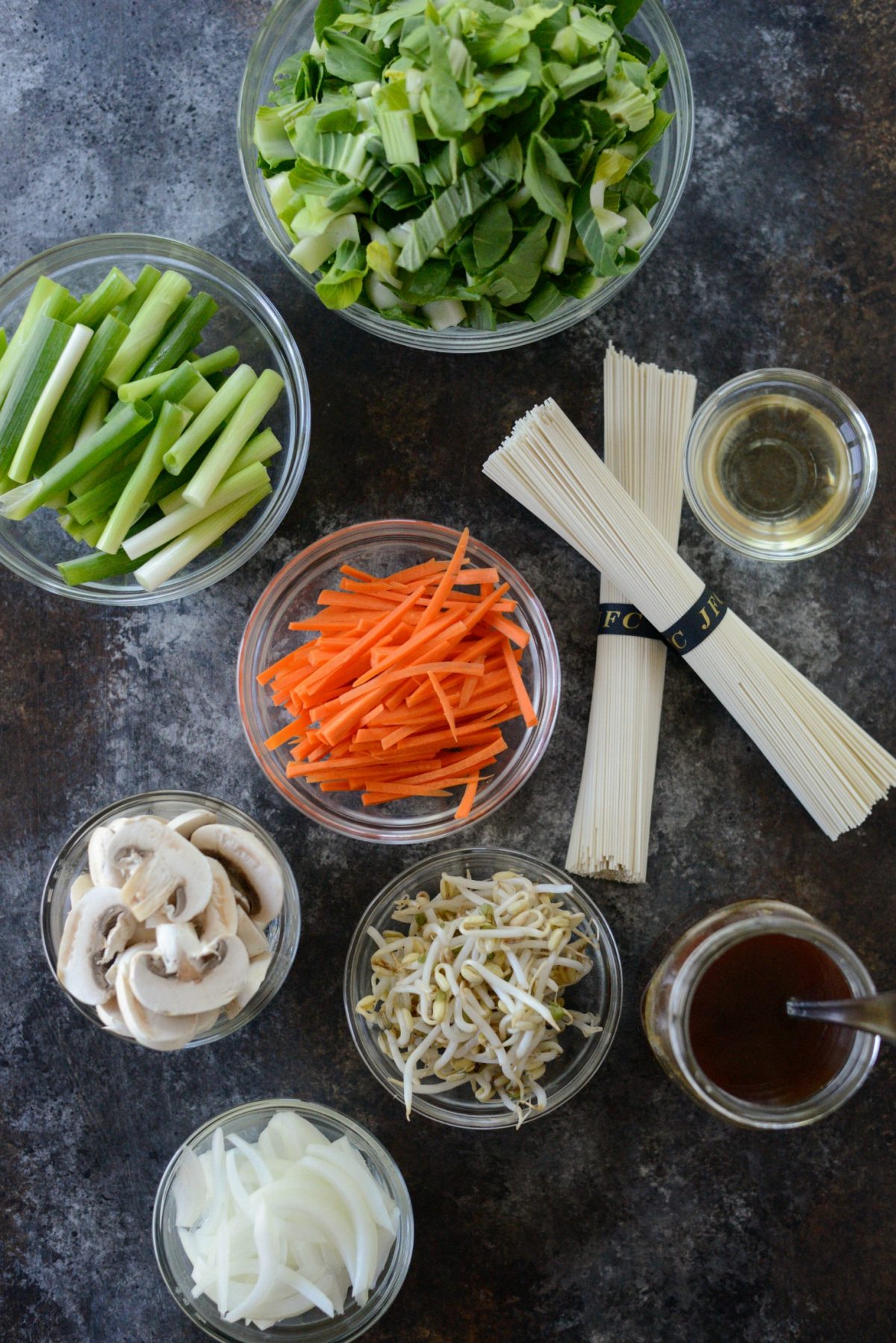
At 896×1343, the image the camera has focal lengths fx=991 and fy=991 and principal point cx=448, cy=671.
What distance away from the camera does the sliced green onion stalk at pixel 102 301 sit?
1.69m

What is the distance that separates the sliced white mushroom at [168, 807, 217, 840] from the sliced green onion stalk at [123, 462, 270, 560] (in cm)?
47

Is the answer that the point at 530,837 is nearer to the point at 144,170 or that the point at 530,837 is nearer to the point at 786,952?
the point at 786,952

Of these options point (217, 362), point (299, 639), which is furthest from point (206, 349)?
point (299, 639)

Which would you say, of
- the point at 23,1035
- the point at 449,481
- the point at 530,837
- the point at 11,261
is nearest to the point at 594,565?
the point at 449,481

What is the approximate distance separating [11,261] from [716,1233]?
2332mm

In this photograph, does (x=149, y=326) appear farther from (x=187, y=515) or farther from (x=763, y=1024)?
(x=763, y=1024)

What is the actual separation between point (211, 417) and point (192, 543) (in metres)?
0.22

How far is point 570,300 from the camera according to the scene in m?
1.74

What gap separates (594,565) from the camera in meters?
1.92

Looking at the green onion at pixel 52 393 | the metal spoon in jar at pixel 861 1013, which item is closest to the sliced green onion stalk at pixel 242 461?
the green onion at pixel 52 393

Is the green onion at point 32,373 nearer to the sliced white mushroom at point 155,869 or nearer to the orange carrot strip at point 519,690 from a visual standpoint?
the sliced white mushroom at point 155,869

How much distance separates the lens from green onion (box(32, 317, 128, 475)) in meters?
1.67

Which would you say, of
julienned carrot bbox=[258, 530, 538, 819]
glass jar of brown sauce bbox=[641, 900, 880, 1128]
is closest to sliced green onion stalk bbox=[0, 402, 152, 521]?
julienned carrot bbox=[258, 530, 538, 819]

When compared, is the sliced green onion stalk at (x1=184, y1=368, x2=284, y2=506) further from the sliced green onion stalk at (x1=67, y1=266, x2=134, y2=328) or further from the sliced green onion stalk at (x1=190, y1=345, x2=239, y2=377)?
the sliced green onion stalk at (x1=67, y1=266, x2=134, y2=328)
